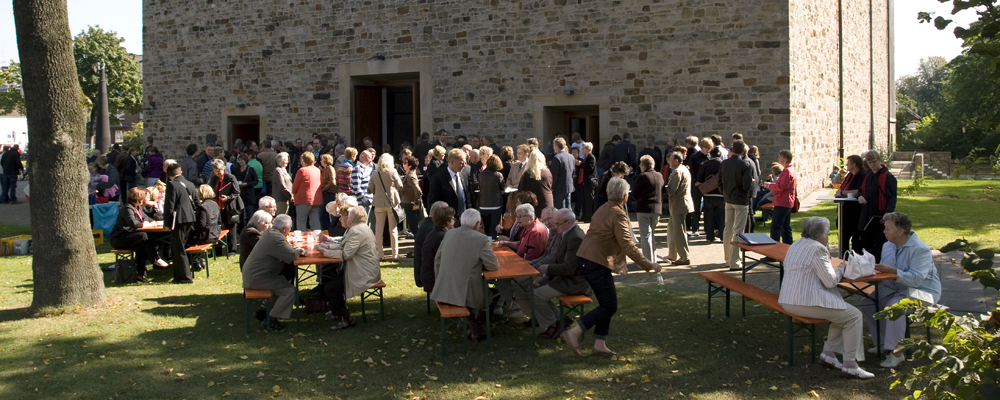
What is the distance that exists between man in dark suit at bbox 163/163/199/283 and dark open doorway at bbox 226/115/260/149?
10.6 metres

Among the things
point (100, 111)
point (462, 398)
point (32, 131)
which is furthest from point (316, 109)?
point (462, 398)

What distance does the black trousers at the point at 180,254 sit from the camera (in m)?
8.73

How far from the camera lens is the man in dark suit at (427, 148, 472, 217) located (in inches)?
380

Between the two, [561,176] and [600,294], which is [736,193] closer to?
[561,176]

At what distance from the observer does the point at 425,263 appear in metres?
6.38

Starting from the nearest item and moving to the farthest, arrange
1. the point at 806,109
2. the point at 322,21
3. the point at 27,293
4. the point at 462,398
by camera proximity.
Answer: the point at 462,398 → the point at 27,293 → the point at 806,109 → the point at 322,21

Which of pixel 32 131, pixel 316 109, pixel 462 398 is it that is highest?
pixel 316 109

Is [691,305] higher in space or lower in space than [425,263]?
lower

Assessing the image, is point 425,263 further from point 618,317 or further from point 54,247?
point 54,247

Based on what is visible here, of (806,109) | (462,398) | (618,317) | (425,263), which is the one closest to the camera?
(462,398)

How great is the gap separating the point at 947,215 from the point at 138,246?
13.0 meters

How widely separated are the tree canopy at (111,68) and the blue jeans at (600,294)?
44.8m

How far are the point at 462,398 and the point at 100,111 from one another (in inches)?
867

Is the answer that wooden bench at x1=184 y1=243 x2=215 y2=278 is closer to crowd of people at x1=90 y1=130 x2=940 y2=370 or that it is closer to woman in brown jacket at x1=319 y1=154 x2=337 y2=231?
crowd of people at x1=90 y1=130 x2=940 y2=370
